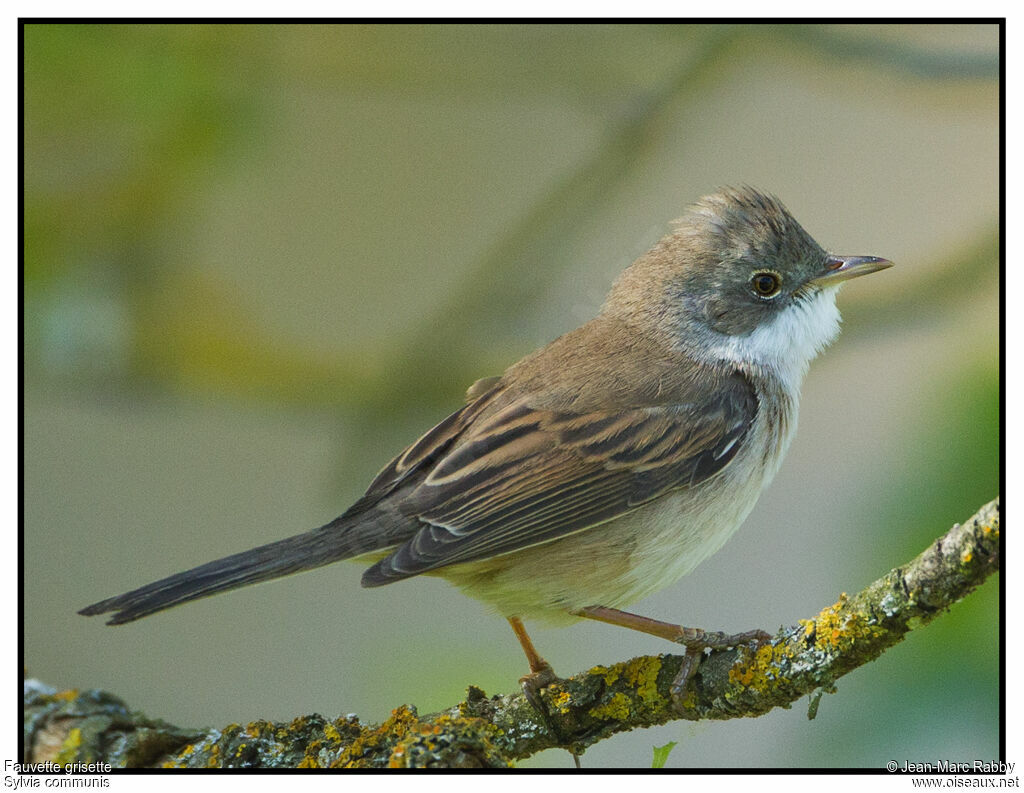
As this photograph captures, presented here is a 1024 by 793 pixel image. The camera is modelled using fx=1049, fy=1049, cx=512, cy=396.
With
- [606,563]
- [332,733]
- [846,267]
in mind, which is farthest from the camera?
[846,267]

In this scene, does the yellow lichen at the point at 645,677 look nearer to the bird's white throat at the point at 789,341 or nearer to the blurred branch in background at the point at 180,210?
the bird's white throat at the point at 789,341

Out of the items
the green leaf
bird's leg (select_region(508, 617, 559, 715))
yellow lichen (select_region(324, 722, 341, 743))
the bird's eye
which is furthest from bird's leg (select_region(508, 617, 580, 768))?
the bird's eye

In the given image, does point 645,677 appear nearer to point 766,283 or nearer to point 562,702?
point 562,702

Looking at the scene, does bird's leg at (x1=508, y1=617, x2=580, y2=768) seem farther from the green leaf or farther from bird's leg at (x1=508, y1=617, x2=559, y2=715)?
the green leaf

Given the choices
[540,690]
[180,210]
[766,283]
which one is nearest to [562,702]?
[540,690]

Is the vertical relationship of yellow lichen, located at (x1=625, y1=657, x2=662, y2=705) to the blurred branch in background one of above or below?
below

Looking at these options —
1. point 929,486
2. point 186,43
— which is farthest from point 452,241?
point 929,486

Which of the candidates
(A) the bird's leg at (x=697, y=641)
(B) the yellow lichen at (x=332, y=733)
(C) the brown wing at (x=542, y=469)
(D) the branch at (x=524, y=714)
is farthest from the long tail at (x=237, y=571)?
(A) the bird's leg at (x=697, y=641)
